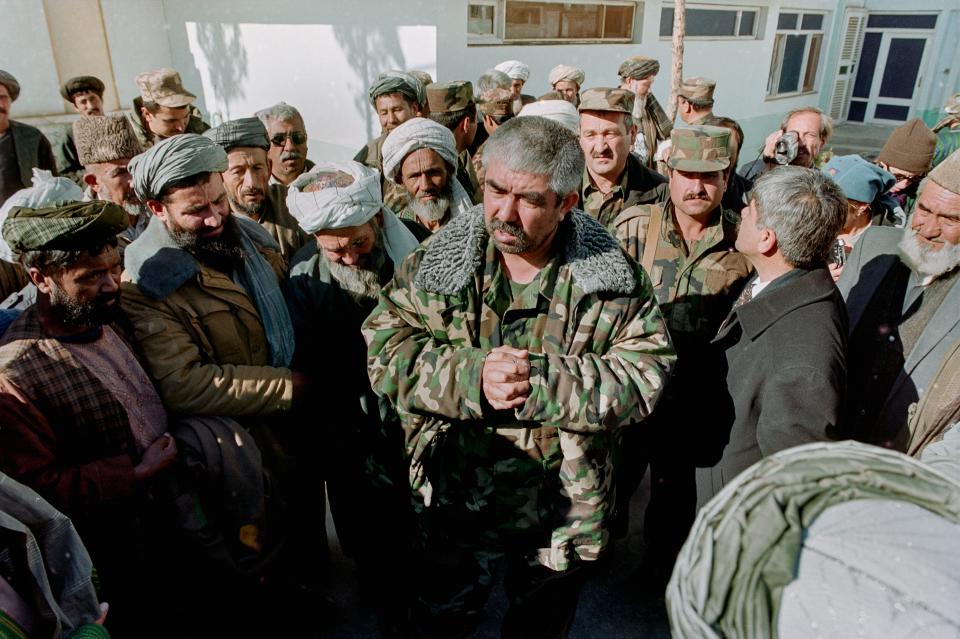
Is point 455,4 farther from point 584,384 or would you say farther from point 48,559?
point 48,559

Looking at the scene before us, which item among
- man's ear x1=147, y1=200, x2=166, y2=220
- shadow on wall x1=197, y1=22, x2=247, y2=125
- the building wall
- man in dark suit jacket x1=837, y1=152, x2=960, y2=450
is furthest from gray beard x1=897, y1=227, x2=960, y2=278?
shadow on wall x1=197, y1=22, x2=247, y2=125

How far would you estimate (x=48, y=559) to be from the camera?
5.15 ft

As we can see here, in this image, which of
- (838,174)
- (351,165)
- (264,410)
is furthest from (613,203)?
(264,410)

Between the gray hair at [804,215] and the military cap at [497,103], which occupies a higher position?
the military cap at [497,103]

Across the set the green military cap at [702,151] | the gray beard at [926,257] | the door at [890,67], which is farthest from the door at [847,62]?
the gray beard at [926,257]

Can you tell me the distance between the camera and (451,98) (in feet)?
16.2

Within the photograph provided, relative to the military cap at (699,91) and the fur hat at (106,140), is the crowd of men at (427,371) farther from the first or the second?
the military cap at (699,91)

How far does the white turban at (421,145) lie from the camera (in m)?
3.31

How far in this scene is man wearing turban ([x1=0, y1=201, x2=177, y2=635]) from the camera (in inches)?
68.6

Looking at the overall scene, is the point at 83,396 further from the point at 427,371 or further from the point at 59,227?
the point at 427,371

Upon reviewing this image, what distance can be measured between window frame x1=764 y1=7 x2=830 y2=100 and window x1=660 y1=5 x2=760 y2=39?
2.19ft

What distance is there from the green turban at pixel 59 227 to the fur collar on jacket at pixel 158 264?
0.76ft

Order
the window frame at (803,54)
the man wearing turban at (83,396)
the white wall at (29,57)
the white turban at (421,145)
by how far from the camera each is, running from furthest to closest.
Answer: the window frame at (803,54), the white wall at (29,57), the white turban at (421,145), the man wearing turban at (83,396)

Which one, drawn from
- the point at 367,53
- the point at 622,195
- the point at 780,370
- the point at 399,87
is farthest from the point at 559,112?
the point at 367,53
